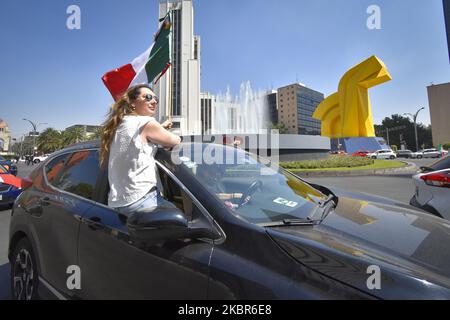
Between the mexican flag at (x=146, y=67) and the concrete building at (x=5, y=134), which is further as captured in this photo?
the concrete building at (x=5, y=134)

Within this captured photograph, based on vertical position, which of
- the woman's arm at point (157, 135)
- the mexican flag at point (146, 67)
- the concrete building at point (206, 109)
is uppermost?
the concrete building at point (206, 109)

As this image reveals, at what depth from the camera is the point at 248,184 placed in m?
2.21

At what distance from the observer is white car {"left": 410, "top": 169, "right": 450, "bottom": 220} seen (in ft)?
9.84

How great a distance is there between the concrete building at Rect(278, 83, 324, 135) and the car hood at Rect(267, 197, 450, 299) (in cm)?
11300

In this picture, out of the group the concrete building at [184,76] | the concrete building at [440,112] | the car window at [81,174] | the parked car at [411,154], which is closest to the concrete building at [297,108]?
the concrete building at [440,112]

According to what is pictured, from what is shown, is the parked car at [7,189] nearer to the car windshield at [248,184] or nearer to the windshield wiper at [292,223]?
the car windshield at [248,184]

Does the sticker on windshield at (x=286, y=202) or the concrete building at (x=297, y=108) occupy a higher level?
the concrete building at (x=297, y=108)

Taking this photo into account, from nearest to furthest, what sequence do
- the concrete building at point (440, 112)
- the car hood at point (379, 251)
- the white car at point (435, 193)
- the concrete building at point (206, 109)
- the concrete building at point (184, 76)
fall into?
the car hood at point (379, 251), the white car at point (435, 193), the concrete building at point (184, 76), the concrete building at point (440, 112), the concrete building at point (206, 109)

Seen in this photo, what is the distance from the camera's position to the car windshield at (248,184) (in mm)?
1668

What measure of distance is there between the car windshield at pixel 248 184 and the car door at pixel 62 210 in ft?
2.86

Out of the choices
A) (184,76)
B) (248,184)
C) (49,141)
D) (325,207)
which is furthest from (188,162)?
(49,141)

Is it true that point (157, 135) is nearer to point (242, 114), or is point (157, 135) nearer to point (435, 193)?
point (435, 193)
